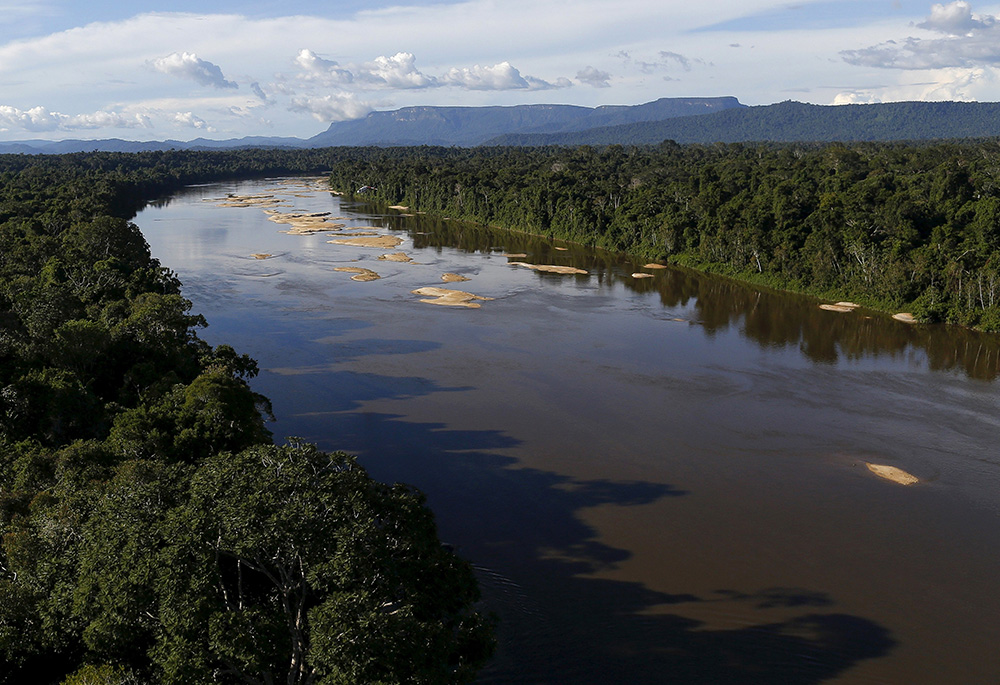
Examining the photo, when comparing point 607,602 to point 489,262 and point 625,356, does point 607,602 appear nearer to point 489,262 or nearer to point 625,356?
point 625,356

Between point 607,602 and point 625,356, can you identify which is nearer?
point 607,602

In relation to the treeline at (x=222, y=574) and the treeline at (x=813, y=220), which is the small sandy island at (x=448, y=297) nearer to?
the treeline at (x=813, y=220)

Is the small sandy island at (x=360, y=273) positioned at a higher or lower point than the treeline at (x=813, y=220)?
lower

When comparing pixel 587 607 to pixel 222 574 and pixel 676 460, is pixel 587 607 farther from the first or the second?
pixel 676 460

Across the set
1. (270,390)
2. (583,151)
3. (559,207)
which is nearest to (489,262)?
(559,207)

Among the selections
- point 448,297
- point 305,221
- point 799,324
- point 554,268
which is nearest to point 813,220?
point 799,324

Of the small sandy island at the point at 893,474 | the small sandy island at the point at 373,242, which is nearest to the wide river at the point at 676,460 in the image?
the small sandy island at the point at 893,474

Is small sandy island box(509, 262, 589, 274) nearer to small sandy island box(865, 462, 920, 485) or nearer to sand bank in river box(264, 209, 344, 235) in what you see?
sand bank in river box(264, 209, 344, 235)

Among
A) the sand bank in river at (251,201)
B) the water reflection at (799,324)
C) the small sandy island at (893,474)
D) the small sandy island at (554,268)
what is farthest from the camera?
the sand bank in river at (251,201)
